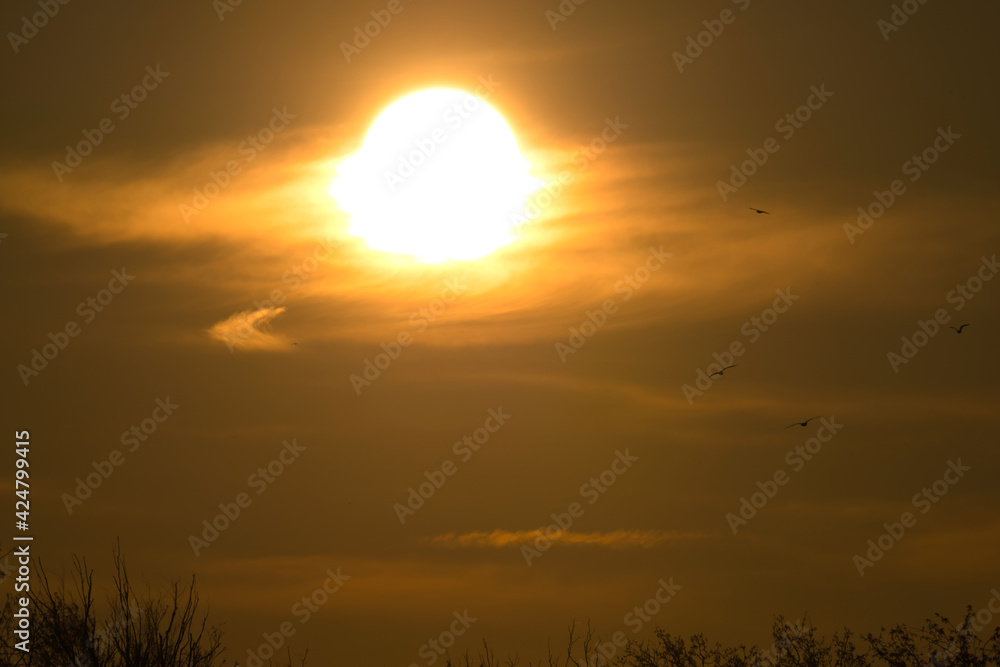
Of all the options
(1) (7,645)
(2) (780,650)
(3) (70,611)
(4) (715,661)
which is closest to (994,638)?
(2) (780,650)

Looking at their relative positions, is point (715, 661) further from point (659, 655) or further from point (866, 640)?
point (866, 640)

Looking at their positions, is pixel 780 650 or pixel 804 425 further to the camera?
pixel 780 650

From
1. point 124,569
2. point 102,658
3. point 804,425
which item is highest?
point 804,425

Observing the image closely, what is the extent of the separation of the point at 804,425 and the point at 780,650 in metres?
8.31

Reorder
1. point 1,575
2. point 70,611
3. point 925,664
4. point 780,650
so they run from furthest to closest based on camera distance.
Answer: point 780,650 → point 925,664 → point 1,575 → point 70,611

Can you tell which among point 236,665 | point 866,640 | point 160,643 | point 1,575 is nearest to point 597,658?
point 866,640

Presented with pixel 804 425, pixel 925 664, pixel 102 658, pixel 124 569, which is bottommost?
pixel 925 664

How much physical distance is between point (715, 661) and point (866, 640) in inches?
264

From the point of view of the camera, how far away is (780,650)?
37219mm

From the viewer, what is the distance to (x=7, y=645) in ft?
98.3

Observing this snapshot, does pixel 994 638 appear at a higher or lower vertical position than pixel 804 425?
lower

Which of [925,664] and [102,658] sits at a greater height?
[102,658]

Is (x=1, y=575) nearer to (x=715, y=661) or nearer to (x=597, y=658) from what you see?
(x=597, y=658)

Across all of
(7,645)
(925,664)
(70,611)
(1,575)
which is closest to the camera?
(70,611)
